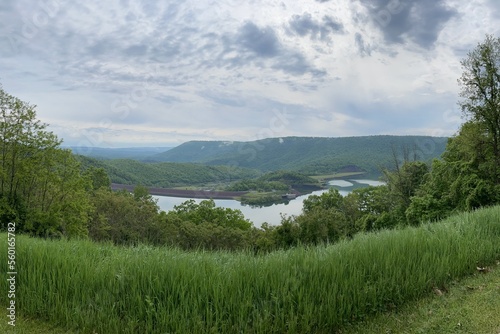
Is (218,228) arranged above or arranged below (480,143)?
below

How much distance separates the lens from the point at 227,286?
164 inches

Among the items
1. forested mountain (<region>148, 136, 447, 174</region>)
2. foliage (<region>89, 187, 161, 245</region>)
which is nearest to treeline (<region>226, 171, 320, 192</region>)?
forested mountain (<region>148, 136, 447, 174</region>)

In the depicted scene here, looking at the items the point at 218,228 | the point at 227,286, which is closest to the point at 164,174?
the point at 218,228

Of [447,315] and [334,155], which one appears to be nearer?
[447,315]

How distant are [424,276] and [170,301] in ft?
11.4

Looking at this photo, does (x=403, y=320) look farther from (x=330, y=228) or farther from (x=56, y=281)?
(x=330, y=228)

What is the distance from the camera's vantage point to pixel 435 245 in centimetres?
561

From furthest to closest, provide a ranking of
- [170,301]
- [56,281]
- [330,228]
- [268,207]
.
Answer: [268,207] < [330,228] < [56,281] < [170,301]

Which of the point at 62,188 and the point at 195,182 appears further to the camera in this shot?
the point at 195,182

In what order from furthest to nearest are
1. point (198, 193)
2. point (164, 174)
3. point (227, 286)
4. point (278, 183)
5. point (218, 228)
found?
point (164, 174) < point (278, 183) < point (198, 193) < point (218, 228) < point (227, 286)

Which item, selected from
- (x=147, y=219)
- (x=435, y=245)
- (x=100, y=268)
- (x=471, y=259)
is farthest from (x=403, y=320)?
(x=147, y=219)

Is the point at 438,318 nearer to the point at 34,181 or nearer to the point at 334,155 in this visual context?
the point at 34,181

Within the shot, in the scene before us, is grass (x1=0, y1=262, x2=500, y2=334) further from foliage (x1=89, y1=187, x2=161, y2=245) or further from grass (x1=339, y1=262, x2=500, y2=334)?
foliage (x1=89, y1=187, x2=161, y2=245)

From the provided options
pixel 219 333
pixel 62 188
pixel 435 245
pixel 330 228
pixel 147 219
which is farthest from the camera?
pixel 147 219
